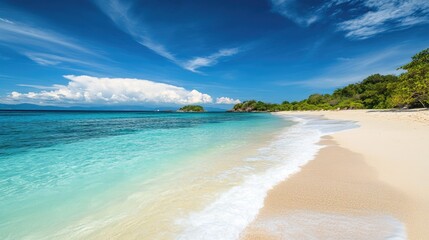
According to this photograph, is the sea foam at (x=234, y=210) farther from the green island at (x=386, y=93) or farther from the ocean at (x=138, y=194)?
the green island at (x=386, y=93)

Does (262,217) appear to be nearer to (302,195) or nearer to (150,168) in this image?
(302,195)

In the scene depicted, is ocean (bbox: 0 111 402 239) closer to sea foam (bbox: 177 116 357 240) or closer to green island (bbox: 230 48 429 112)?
sea foam (bbox: 177 116 357 240)

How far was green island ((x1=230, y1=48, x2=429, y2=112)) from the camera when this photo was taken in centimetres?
3123

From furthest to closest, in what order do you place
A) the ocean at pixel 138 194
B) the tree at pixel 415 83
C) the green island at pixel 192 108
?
1. the green island at pixel 192 108
2. the tree at pixel 415 83
3. the ocean at pixel 138 194

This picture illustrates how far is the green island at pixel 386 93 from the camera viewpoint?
31234mm

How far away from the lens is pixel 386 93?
2099 inches

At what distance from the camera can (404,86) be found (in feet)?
107

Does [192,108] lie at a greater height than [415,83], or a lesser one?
lesser

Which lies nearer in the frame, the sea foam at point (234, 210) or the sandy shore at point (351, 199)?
the sandy shore at point (351, 199)

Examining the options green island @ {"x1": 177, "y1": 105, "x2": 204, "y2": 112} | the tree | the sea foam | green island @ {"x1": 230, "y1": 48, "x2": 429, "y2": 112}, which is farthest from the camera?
green island @ {"x1": 177, "y1": 105, "x2": 204, "y2": 112}

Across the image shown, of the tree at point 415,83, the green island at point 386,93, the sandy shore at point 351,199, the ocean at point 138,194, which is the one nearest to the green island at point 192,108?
the green island at point 386,93

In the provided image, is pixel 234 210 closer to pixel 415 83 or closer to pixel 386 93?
pixel 415 83

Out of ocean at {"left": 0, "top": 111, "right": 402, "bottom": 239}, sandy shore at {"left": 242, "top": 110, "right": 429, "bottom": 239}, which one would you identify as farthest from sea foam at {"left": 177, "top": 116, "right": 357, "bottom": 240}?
sandy shore at {"left": 242, "top": 110, "right": 429, "bottom": 239}

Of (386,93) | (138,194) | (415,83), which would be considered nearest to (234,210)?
(138,194)
